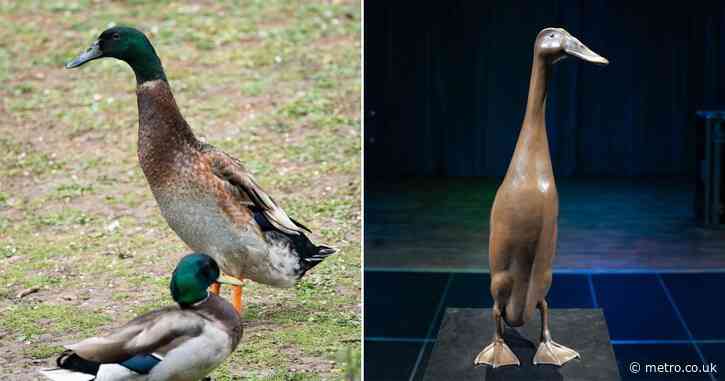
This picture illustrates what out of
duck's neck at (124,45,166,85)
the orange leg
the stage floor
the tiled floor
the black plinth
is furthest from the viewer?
the stage floor

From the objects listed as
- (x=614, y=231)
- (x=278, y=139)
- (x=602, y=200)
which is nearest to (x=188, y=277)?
(x=278, y=139)

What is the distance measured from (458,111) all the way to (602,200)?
1.78 metres

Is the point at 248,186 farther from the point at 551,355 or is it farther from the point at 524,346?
the point at 551,355

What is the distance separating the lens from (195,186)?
4.73 meters

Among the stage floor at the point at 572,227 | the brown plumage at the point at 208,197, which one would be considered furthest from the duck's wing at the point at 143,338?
the stage floor at the point at 572,227

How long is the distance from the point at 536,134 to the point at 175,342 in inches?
58.9

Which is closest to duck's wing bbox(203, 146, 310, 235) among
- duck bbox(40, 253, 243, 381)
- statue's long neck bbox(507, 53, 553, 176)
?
duck bbox(40, 253, 243, 381)

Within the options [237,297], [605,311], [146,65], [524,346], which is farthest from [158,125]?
[605,311]

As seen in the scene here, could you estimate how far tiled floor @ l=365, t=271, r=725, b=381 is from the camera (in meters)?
5.40

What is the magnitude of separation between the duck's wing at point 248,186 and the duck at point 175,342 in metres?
0.99

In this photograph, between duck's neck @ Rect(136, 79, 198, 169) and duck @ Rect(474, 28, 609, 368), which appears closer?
duck @ Rect(474, 28, 609, 368)

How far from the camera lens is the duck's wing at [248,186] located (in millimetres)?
4848

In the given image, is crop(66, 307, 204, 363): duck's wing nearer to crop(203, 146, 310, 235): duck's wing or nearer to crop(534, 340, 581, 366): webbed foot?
crop(203, 146, 310, 235): duck's wing

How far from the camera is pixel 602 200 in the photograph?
9.16 meters
